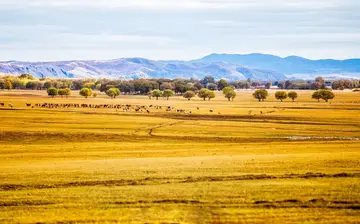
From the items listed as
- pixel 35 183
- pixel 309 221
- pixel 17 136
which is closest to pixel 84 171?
pixel 35 183

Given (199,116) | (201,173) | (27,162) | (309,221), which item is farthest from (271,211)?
(199,116)

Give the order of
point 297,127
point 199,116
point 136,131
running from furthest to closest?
point 199,116, point 297,127, point 136,131

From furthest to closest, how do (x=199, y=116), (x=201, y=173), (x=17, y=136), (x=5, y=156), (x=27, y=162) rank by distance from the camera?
1. (x=199, y=116)
2. (x=17, y=136)
3. (x=5, y=156)
4. (x=27, y=162)
5. (x=201, y=173)

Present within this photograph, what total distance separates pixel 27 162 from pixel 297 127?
60548mm

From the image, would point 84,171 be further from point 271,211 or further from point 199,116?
point 199,116

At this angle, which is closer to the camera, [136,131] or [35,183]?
[35,183]

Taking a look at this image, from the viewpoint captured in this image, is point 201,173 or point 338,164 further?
point 338,164

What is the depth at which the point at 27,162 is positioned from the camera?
172 ft

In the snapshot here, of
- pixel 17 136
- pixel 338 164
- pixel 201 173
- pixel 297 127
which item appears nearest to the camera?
pixel 201 173

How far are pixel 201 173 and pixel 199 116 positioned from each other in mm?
81955

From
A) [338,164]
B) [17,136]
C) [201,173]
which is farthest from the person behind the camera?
[17,136]

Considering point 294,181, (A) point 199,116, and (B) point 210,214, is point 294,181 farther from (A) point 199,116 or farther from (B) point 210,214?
(A) point 199,116

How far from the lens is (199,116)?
126188 mm

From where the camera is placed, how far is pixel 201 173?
4438 cm
